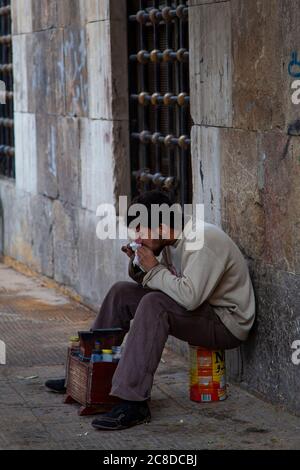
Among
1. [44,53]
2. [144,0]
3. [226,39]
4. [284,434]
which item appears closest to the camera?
[284,434]

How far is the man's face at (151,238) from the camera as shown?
5852 mm

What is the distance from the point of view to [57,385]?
20.9ft

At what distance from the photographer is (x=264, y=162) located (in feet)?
19.2

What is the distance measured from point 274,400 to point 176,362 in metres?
1.19

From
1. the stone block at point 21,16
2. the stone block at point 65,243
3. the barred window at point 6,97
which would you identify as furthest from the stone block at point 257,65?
the barred window at point 6,97

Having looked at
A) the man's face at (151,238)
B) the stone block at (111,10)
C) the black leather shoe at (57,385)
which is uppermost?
the stone block at (111,10)

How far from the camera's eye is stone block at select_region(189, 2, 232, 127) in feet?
20.6

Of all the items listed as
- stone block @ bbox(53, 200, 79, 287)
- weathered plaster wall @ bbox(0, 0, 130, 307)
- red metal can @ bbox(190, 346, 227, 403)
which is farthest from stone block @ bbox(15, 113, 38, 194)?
red metal can @ bbox(190, 346, 227, 403)

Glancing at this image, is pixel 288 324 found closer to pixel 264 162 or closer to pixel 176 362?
pixel 264 162

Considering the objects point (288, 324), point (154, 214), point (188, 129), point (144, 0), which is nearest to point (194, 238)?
point (154, 214)

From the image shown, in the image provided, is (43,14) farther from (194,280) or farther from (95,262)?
(194,280)

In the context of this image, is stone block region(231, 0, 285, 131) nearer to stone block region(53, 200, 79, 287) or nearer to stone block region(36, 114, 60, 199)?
stone block region(53, 200, 79, 287)

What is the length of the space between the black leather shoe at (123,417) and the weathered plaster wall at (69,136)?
2432 millimetres

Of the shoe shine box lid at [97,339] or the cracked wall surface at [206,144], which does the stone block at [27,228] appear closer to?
the cracked wall surface at [206,144]
